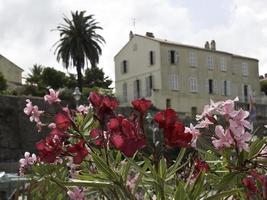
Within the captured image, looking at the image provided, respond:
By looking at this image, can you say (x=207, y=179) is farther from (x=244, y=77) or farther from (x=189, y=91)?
(x=244, y=77)

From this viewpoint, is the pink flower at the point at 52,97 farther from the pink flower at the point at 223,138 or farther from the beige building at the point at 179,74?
the beige building at the point at 179,74

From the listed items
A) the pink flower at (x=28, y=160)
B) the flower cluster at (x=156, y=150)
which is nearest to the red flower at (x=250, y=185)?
the flower cluster at (x=156, y=150)

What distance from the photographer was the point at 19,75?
72188mm

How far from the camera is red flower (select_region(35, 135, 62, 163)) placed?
284cm

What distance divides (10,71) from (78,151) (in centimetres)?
6994

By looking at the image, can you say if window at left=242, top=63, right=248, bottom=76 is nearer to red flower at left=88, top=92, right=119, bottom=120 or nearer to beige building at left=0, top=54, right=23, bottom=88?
beige building at left=0, top=54, right=23, bottom=88

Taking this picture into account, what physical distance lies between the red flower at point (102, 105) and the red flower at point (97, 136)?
11cm

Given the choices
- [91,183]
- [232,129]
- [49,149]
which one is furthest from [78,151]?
[232,129]

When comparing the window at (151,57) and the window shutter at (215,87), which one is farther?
the window shutter at (215,87)

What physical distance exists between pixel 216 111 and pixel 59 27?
173 ft

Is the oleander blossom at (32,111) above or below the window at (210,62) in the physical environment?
below

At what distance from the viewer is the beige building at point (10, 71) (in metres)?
70.3

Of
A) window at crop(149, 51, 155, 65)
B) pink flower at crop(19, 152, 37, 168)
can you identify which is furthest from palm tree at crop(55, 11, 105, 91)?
pink flower at crop(19, 152, 37, 168)

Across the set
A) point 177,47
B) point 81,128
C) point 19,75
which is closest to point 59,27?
point 177,47
